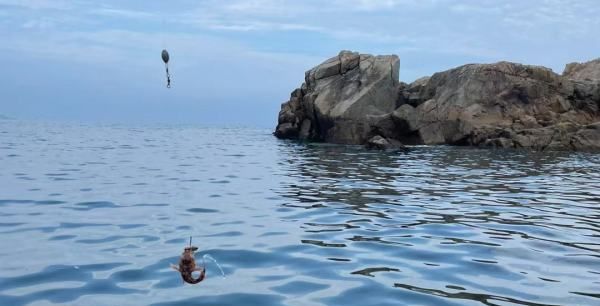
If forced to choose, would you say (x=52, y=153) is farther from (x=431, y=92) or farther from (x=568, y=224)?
(x=431, y=92)

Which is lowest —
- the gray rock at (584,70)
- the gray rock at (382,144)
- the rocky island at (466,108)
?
the gray rock at (382,144)

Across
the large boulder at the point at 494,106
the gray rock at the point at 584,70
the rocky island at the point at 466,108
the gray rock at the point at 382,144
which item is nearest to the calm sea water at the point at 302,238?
the gray rock at the point at 382,144

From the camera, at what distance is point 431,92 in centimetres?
4869

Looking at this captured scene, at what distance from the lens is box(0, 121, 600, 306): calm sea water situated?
7117 millimetres

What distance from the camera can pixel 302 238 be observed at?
10305 millimetres

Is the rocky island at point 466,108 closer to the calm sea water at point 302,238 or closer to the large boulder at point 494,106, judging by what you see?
the large boulder at point 494,106

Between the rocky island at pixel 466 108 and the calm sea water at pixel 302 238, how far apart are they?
66.6 ft

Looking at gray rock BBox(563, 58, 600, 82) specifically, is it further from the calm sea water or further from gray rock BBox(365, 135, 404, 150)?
the calm sea water

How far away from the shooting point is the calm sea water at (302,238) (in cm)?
712

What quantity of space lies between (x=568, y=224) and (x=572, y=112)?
1381 inches

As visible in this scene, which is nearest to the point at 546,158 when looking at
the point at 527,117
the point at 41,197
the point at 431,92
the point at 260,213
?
the point at 527,117

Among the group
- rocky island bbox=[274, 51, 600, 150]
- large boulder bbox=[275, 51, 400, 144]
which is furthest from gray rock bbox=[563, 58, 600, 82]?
large boulder bbox=[275, 51, 400, 144]

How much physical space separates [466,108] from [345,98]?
32.2 ft

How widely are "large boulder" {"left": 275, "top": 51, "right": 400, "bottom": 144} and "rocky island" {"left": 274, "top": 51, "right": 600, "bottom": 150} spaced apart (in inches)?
3.3
